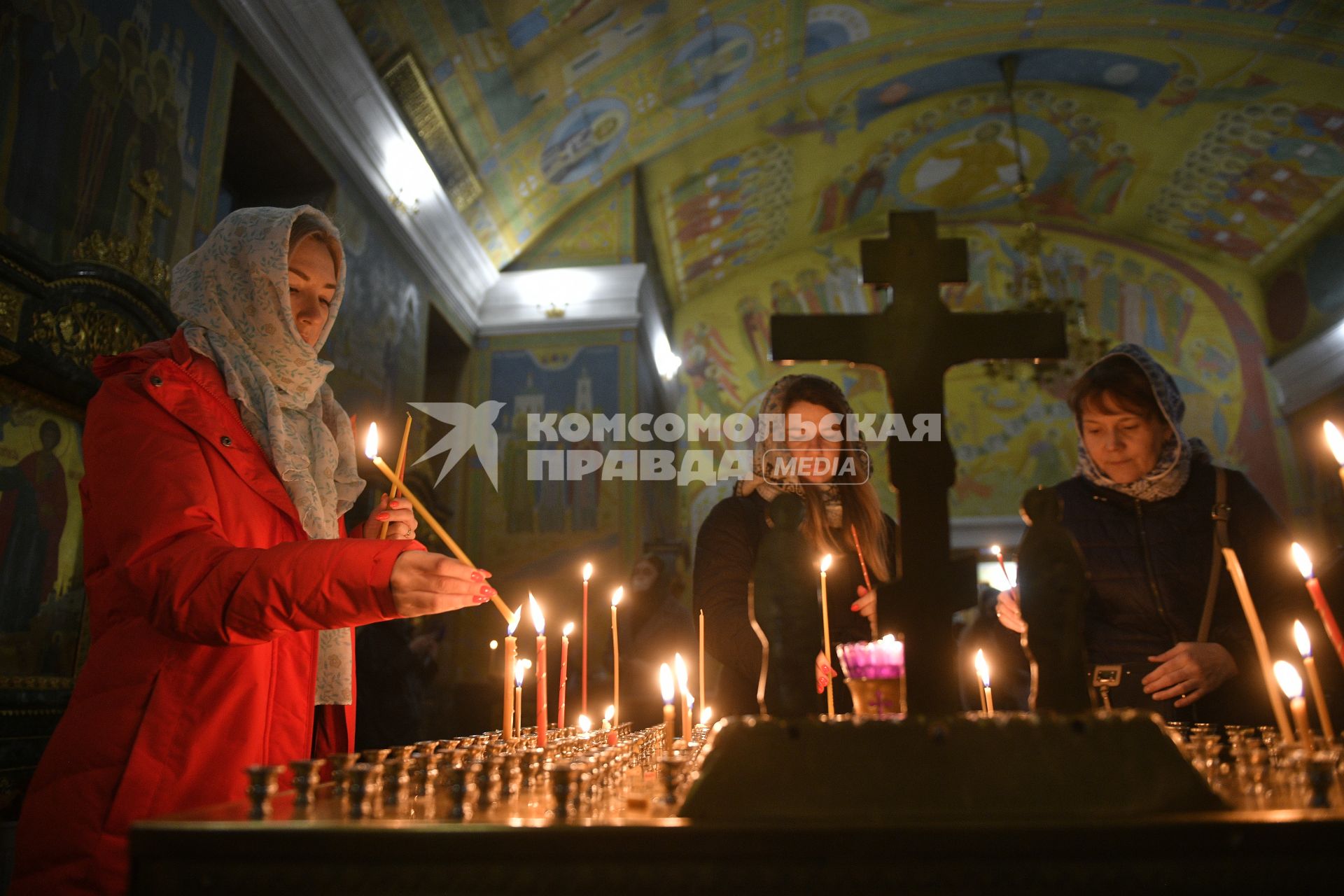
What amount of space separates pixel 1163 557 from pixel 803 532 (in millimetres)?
1006

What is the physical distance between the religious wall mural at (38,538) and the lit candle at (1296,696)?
3596mm

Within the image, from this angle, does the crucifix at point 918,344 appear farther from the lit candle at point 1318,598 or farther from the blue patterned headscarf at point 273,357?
the blue patterned headscarf at point 273,357

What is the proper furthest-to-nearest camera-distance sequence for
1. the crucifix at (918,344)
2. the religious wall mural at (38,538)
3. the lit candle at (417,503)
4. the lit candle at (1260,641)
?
the religious wall mural at (38,538) < the lit candle at (417,503) < the lit candle at (1260,641) < the crucifix at (918,344)

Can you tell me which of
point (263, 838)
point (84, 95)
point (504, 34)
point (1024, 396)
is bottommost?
point (263, 838)

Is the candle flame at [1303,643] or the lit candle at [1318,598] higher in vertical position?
the lit candle at [1318,598]

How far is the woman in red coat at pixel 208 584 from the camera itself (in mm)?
1279

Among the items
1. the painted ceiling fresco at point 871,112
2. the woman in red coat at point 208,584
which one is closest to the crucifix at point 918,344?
the woman in red coat at point 208,584

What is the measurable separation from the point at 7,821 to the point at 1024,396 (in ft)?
45.8

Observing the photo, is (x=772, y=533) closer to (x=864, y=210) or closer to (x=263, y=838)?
(x=263, y=838)

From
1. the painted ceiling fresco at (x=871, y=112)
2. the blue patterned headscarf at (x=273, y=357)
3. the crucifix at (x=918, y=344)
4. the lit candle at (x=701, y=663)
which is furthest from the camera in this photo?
the painted ceiling fresco at (x=871, y=112)

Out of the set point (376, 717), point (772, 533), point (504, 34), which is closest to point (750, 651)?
point (772, 533)

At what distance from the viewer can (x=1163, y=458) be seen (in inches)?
98.3

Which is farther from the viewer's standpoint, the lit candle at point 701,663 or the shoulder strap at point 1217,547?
the shoulder strap at point 1217,547

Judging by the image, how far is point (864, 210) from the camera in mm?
12984
